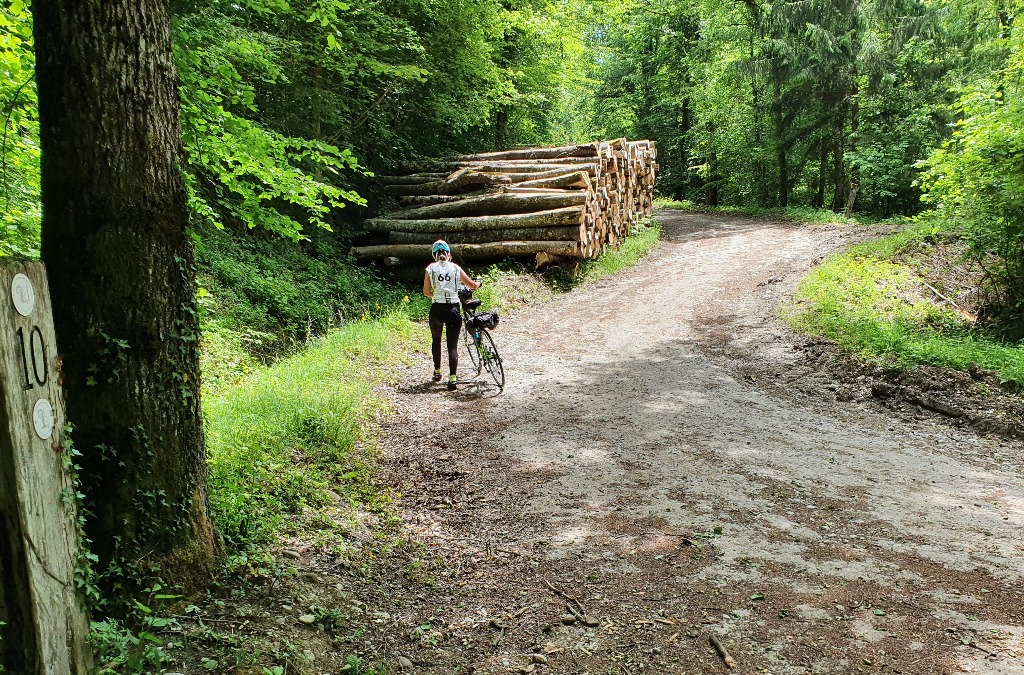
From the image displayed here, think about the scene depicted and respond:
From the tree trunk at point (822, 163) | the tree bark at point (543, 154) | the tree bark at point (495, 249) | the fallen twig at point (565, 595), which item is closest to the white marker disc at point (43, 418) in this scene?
the fallen twig at point (565, 595)

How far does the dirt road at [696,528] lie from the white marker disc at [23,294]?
2.71 metres

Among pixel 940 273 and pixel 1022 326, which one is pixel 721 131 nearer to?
pixel 940 273

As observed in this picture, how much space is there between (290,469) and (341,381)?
285 centimetres

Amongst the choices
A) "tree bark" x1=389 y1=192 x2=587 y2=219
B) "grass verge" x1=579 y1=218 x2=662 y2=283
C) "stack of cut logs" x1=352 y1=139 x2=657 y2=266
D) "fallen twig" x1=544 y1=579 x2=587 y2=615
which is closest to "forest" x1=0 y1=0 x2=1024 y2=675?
"grass verge" x1=579 y1=218 x2=662 y2=283

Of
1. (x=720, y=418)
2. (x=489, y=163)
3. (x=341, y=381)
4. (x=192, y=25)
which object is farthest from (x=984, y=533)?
(x=489, y=163)

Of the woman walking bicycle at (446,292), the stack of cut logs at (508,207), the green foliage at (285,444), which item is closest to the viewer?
the green foliage at (285,444)

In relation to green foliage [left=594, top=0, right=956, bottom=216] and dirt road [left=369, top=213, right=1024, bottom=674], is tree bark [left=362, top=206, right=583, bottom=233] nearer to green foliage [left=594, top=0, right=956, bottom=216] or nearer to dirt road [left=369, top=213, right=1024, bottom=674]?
dirt road [left=369, top=213, right=1024, bottom=674]

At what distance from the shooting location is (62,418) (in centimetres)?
244

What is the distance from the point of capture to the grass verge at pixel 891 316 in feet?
29.2

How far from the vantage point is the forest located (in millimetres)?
3371

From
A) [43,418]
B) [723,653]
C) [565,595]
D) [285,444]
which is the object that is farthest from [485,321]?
[43,418]

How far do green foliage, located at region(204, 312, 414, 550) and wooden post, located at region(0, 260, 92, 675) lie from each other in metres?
1.71

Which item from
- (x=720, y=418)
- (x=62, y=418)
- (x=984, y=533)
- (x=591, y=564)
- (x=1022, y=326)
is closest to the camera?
(x=62, y=418)

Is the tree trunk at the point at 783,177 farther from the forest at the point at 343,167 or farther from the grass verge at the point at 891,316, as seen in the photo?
A: the grass verge at the point at 891,316
